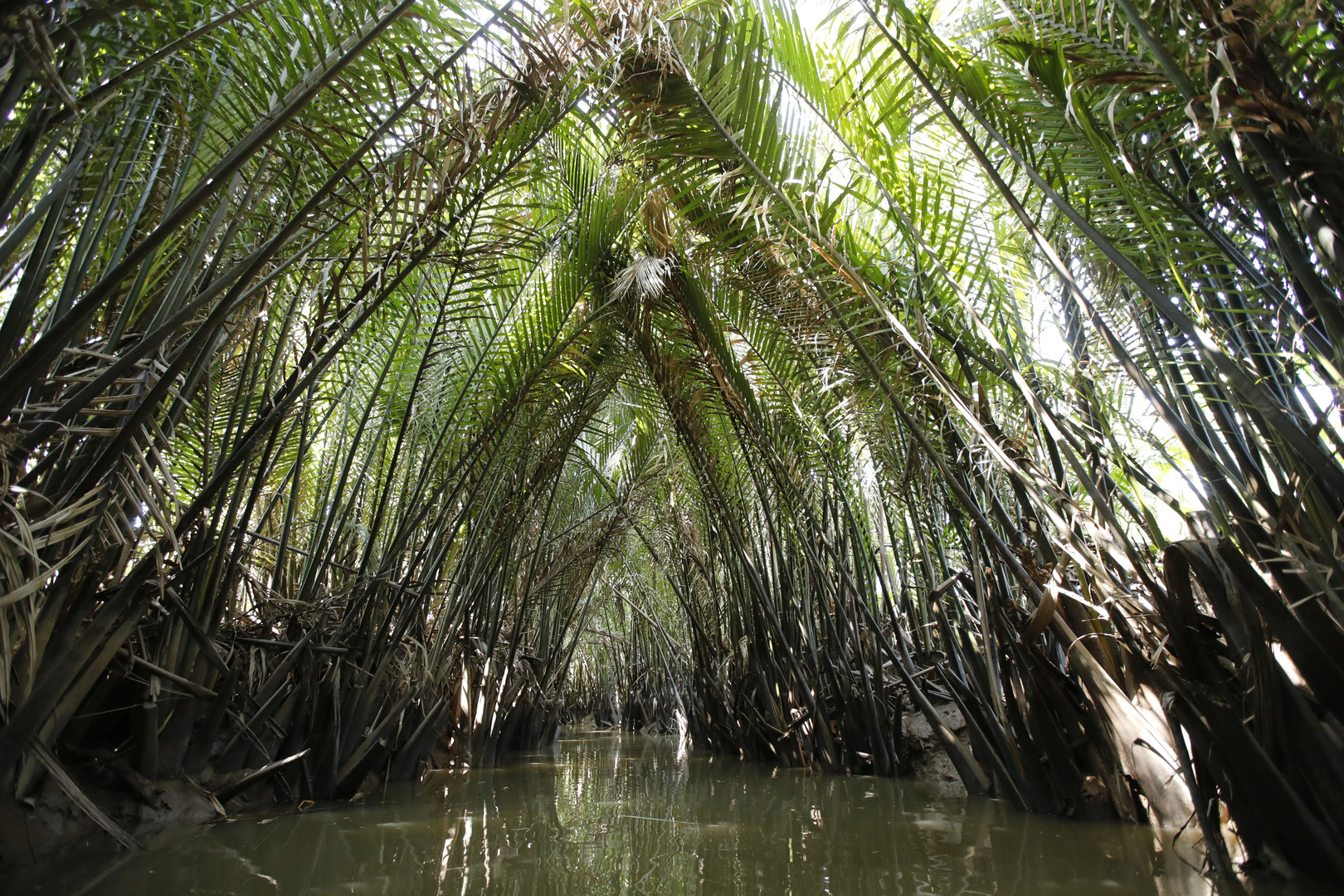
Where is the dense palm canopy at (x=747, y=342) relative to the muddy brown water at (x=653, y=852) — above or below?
above

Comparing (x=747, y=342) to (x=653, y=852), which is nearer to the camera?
(x=653, y=852)

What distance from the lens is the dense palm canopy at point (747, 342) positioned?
139cm

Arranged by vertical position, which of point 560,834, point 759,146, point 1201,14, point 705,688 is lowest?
point 560,834

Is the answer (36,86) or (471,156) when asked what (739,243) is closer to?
(471,156)

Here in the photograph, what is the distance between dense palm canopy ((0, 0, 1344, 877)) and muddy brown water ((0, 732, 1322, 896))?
23cm

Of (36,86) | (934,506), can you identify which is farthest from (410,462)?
(934,506)

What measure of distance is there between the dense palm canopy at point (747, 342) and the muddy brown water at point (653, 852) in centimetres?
23

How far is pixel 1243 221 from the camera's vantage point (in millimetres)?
1610

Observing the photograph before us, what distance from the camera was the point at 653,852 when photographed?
6.84 feet

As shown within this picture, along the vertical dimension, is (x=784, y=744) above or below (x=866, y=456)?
below

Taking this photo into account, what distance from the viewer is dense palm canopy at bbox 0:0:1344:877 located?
1.39m

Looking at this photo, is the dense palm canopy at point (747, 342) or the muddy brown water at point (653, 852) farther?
the muddy brown water at point (653, 852)

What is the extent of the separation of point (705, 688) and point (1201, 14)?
5.95 metres

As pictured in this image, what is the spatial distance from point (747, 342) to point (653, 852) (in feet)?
7.99
